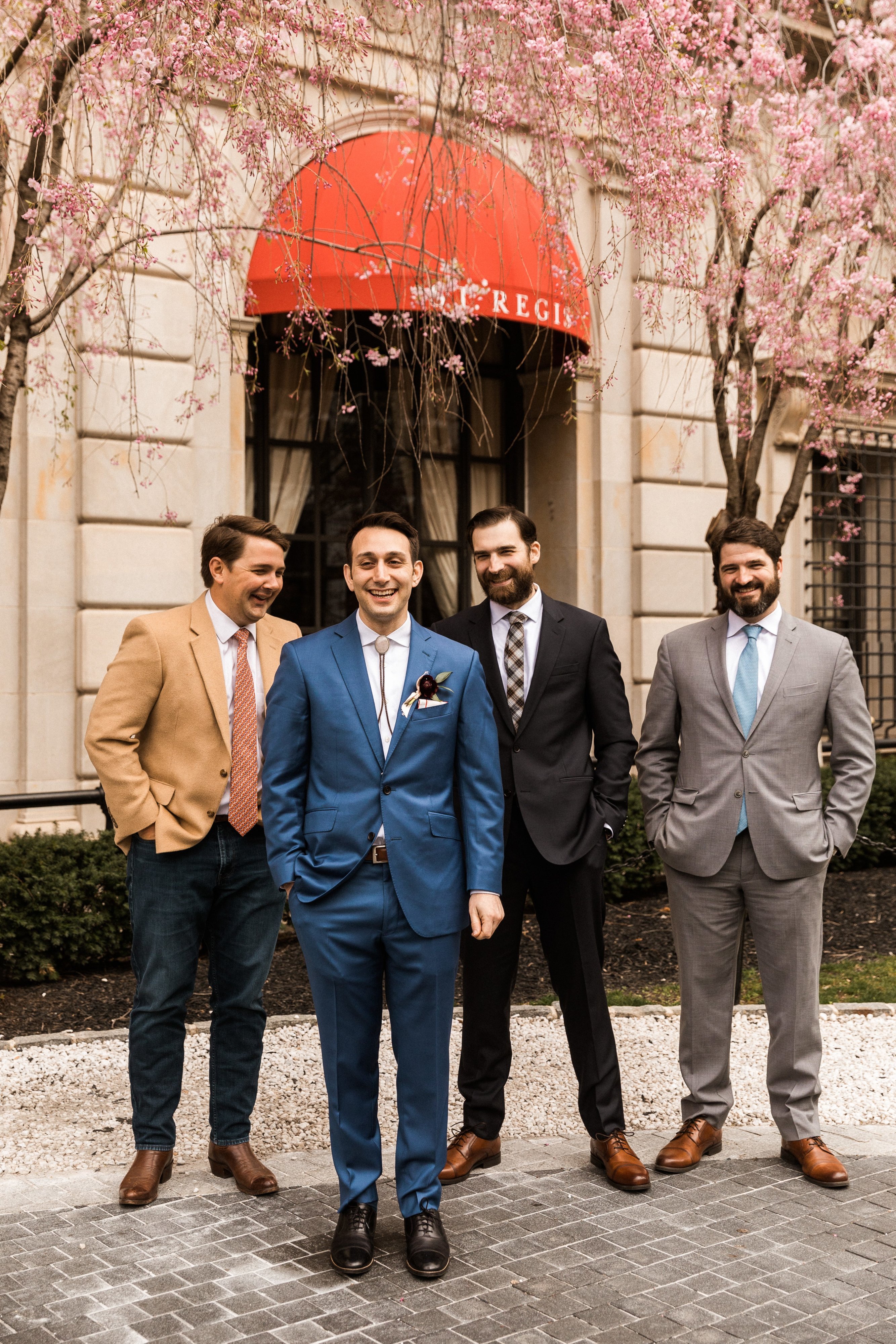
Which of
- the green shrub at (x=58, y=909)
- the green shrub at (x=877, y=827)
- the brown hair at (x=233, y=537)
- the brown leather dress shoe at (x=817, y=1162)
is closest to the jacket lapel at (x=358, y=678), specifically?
the brown hair at (x=233, y=537)

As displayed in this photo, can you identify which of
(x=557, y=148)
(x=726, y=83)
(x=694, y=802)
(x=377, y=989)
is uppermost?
(x=726, y=83)

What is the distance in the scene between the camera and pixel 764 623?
5004 mm

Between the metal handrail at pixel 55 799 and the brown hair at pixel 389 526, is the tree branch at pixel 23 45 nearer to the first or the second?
the brown hair at pixel 389 526

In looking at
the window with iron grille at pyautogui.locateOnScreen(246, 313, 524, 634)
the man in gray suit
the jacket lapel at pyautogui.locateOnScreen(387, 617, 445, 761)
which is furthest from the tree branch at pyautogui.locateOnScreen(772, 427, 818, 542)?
the jacket lapel at pyautogui.locateOnScreen(387, 617, 445, 761)

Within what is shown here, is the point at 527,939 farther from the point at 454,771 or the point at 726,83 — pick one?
the point at 726,83

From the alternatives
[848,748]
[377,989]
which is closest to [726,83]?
[848,748]

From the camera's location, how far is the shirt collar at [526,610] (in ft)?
16.3

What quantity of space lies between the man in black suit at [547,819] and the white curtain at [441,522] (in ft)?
25.7

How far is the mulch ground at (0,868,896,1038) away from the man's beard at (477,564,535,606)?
3229 mm

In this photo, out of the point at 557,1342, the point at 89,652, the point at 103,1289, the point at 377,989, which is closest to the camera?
the point at 557,1342

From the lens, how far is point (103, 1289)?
3.72m

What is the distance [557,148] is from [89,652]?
488 centimetres

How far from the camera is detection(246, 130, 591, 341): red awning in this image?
28.1 ft

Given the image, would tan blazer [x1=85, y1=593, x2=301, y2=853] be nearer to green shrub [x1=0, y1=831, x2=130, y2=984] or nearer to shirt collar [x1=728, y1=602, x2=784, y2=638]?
shirt collar [x1=728, y1=602, x2=784, y2=638]
